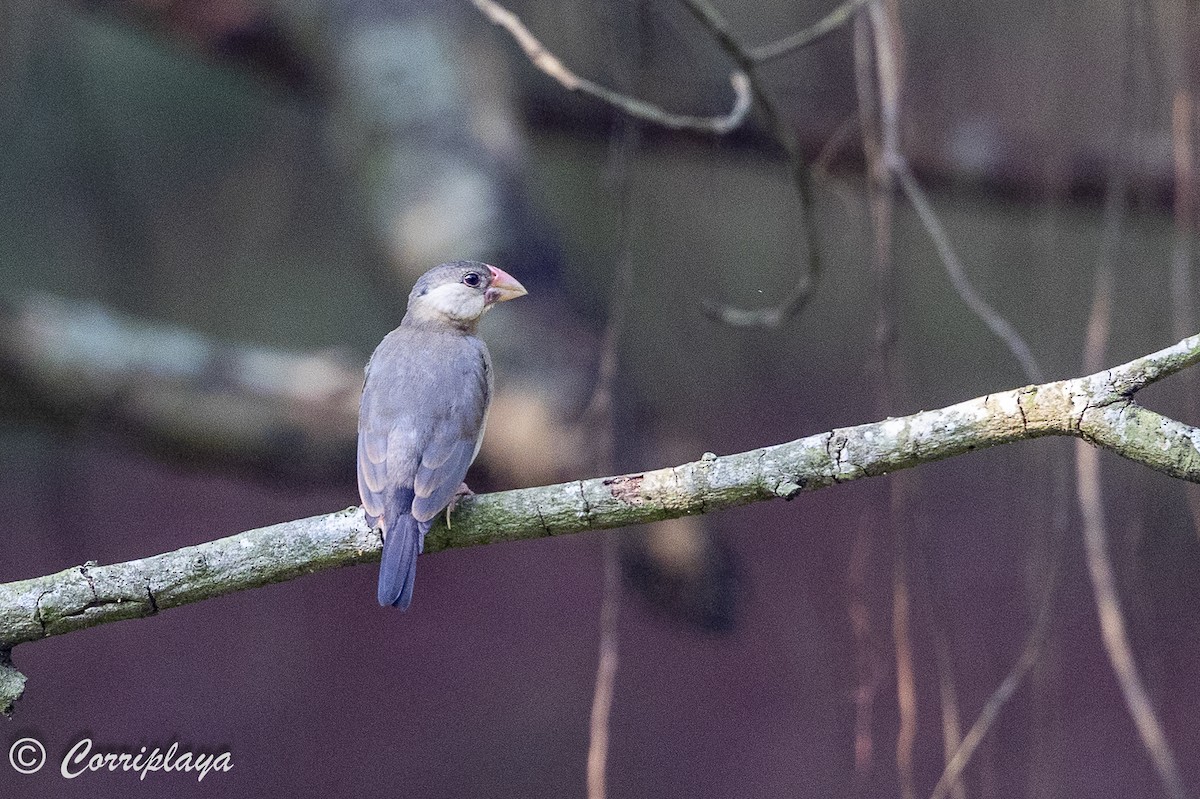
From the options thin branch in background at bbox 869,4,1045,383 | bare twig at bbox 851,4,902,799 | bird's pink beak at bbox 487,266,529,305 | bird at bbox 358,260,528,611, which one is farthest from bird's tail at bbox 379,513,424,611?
thin branch in background at bbox 869,4,1045,383

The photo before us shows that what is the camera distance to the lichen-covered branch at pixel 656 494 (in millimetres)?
1489

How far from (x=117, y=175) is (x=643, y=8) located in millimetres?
2493

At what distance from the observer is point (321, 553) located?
1872mm

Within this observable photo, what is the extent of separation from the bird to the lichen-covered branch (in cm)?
8

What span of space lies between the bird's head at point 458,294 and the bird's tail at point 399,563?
958 millimetres

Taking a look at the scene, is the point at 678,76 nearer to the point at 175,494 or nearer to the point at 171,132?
the point at 171,132

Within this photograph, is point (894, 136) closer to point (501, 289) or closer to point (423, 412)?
point (501, 289)

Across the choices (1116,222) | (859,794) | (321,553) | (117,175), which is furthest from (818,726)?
(117,175)

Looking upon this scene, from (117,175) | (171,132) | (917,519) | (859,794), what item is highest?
(171,132)

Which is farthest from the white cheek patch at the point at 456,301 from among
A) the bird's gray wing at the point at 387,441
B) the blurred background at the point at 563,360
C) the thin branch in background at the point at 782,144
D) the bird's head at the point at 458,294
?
the thin branch in background at the point at 782,144

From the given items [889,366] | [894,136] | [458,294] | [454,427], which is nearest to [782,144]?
[894,136]

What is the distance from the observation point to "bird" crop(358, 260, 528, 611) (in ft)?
6.82

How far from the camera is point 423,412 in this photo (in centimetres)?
251

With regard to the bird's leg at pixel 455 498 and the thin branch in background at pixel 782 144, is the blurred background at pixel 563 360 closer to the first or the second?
the thin branch in background at pixel 782 144
